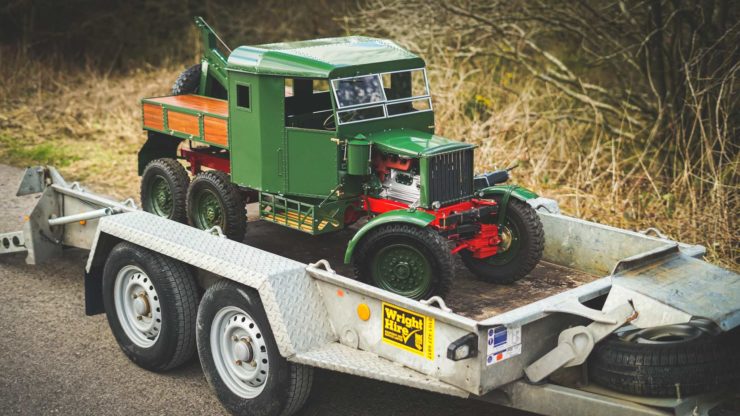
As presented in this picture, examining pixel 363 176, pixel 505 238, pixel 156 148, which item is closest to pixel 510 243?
pixel 505 238

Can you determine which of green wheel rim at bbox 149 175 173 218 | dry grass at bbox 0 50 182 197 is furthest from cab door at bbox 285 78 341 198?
dry grass at bbox 0 50 182 197

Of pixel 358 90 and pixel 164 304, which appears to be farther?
pixel 358 90

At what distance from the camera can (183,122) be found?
6.86 meters

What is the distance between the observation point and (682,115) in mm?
9609

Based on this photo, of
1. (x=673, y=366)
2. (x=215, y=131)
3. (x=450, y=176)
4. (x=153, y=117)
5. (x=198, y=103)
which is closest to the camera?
(x=673, y=366)

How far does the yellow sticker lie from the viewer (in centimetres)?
468

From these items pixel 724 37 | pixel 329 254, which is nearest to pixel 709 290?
pixel 329 254

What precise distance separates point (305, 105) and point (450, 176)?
161cm

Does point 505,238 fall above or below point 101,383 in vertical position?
above

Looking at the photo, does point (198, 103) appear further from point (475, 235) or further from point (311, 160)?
point (475, 235)

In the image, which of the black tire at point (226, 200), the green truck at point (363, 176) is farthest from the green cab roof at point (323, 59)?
the black tire at point (226, 200)

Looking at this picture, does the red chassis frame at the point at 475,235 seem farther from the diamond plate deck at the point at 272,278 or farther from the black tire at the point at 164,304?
the black tire at the point at 164,304

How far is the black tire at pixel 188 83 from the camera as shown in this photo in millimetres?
7543

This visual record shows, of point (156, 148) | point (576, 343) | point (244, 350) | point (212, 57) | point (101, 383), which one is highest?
point (212, 57)
